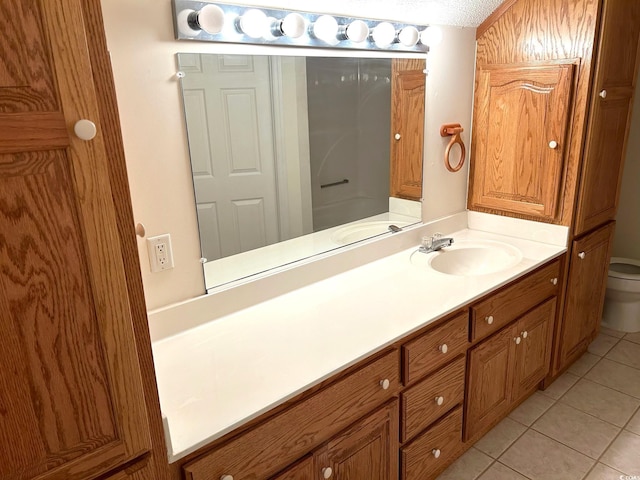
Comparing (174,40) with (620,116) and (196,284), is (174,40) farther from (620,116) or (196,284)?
(620,116)

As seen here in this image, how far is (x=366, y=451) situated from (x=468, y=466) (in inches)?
30.1

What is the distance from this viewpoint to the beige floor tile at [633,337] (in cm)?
281

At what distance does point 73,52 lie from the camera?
0.68 meters

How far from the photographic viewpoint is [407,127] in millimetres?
2053

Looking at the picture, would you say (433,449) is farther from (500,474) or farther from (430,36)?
(430,36)

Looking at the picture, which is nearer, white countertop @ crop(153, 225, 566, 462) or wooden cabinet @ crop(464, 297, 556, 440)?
white countertop @ crop(153, 225, 566, 462)

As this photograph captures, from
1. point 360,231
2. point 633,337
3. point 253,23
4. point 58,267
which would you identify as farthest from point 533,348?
point 58,267

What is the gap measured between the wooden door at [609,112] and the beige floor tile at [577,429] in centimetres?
84

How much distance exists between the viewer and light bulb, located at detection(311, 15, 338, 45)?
1.58m

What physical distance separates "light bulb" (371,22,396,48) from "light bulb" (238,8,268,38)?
506 mm

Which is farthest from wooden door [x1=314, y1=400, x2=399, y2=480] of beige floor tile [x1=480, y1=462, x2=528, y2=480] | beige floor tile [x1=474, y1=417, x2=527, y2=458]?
beige floor tile [x1=474, y1=417, x2=527, y2=458]

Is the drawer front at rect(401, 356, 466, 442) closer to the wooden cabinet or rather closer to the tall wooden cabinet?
the wooden cabinet

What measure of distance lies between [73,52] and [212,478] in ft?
2.87

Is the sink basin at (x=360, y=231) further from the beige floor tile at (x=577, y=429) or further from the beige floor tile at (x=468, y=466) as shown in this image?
the beige floor tile at (x=577, y=429)
